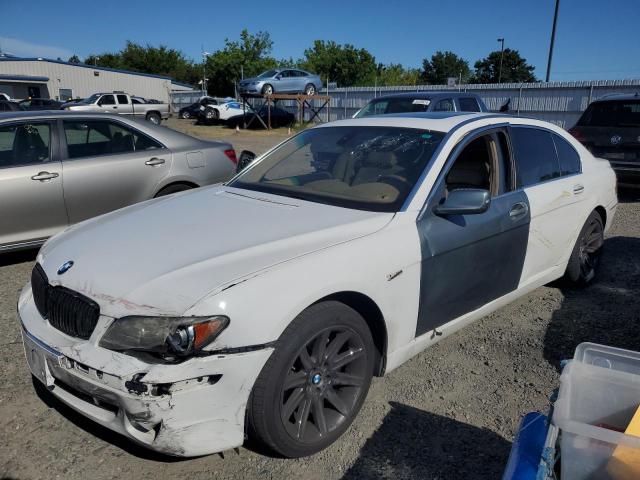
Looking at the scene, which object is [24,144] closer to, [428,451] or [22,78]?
[428,451]

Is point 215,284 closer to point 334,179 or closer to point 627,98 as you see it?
point 334,179

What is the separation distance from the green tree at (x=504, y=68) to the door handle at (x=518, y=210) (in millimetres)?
77201

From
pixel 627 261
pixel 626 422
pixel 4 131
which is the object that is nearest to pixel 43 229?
pixel 4 131

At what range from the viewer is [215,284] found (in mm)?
2207

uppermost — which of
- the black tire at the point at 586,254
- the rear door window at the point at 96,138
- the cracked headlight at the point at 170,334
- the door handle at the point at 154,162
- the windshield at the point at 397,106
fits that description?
the windshield at the point at 397,106

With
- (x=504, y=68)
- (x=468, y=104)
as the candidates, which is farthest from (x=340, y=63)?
(x=468, y=104)

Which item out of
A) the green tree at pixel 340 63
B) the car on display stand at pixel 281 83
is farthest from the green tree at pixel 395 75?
the car on display stand at pixel 281 83

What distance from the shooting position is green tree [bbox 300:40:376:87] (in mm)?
67625

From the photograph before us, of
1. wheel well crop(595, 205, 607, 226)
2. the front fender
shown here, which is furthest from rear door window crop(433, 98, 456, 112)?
the front fender

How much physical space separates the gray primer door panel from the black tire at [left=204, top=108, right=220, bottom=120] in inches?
1238

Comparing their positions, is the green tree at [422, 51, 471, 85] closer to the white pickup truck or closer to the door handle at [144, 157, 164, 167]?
the white pickup truck

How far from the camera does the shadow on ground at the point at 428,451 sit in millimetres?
2494

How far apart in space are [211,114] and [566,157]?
31.1 metres

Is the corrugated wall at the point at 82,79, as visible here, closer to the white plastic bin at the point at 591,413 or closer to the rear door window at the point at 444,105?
the rear door window at the point at 444,105
